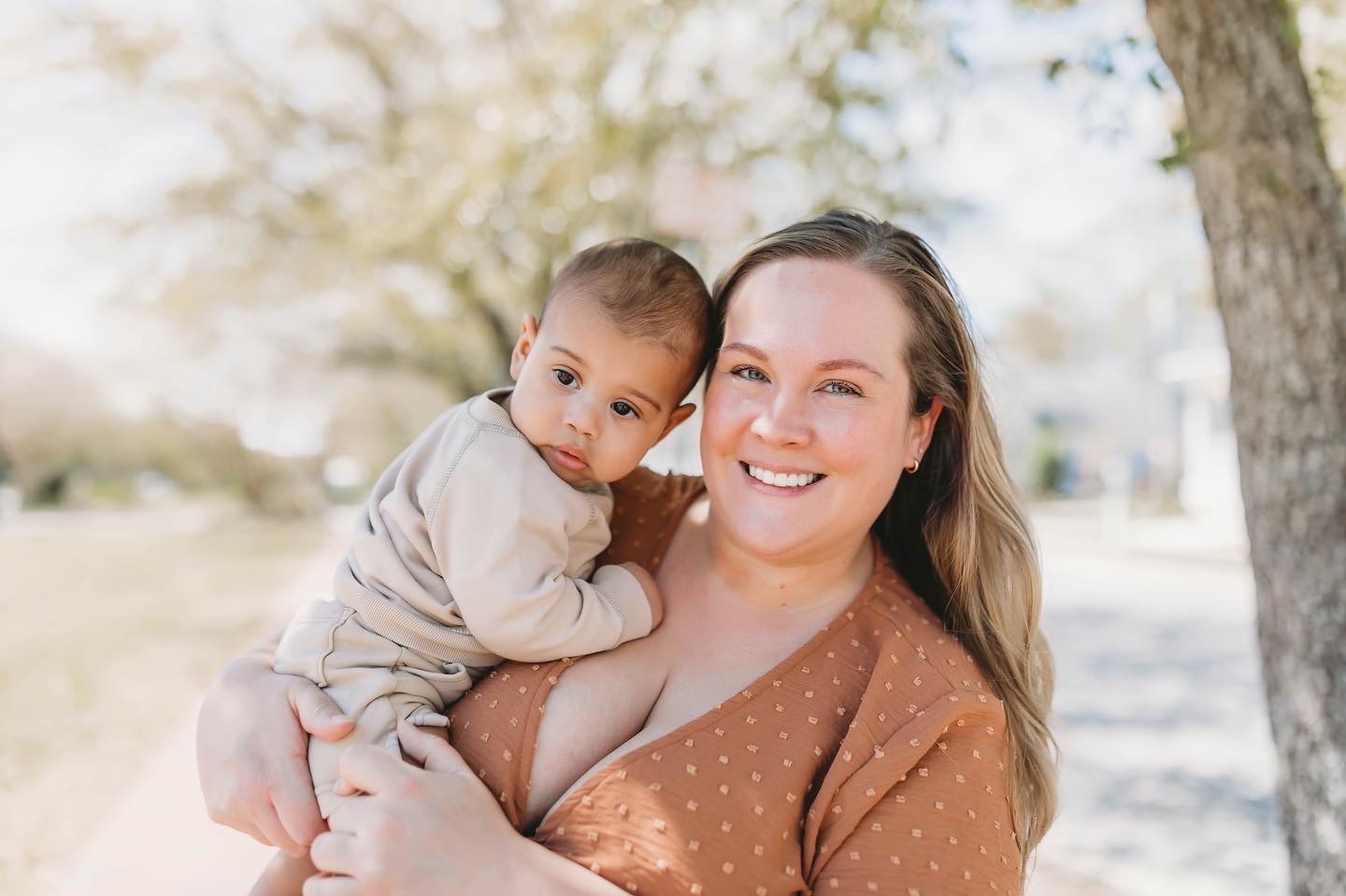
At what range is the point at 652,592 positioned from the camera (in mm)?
2135

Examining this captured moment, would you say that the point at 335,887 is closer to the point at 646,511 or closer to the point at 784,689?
the point at 784,689

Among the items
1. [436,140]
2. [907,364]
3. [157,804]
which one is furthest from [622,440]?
[436,140]

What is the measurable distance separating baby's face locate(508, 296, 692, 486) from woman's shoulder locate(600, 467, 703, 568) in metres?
0.22

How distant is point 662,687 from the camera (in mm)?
2055

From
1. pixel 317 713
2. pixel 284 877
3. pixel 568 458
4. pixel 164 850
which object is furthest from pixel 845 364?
pixel 164 850

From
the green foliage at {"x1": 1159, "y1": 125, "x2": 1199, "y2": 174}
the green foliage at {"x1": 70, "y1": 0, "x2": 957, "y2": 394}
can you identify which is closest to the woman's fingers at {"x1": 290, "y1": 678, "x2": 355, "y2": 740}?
the green foliage at {"x1": 1159, "y1": 125, "x2": 1199, "y2": 174}

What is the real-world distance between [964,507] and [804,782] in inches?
29.4

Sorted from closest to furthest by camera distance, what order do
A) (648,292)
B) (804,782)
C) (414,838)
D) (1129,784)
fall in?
1. (414,838)
2. (804,782)
3. (648,292)
4. (1129,784)

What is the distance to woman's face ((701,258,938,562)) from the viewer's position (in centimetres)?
204

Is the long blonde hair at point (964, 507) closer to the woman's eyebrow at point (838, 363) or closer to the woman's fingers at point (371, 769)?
the woman's eyebrow at point (838, 363)

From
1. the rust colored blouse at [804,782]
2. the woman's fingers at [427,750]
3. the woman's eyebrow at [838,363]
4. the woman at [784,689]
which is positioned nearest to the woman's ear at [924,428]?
the woman at [784,689]

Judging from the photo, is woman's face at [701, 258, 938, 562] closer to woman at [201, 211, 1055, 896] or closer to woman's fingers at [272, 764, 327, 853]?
woman at [201, 211, 1055, 896]

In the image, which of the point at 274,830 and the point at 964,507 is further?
the point at 964,507

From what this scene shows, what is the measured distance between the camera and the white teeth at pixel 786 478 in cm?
207
